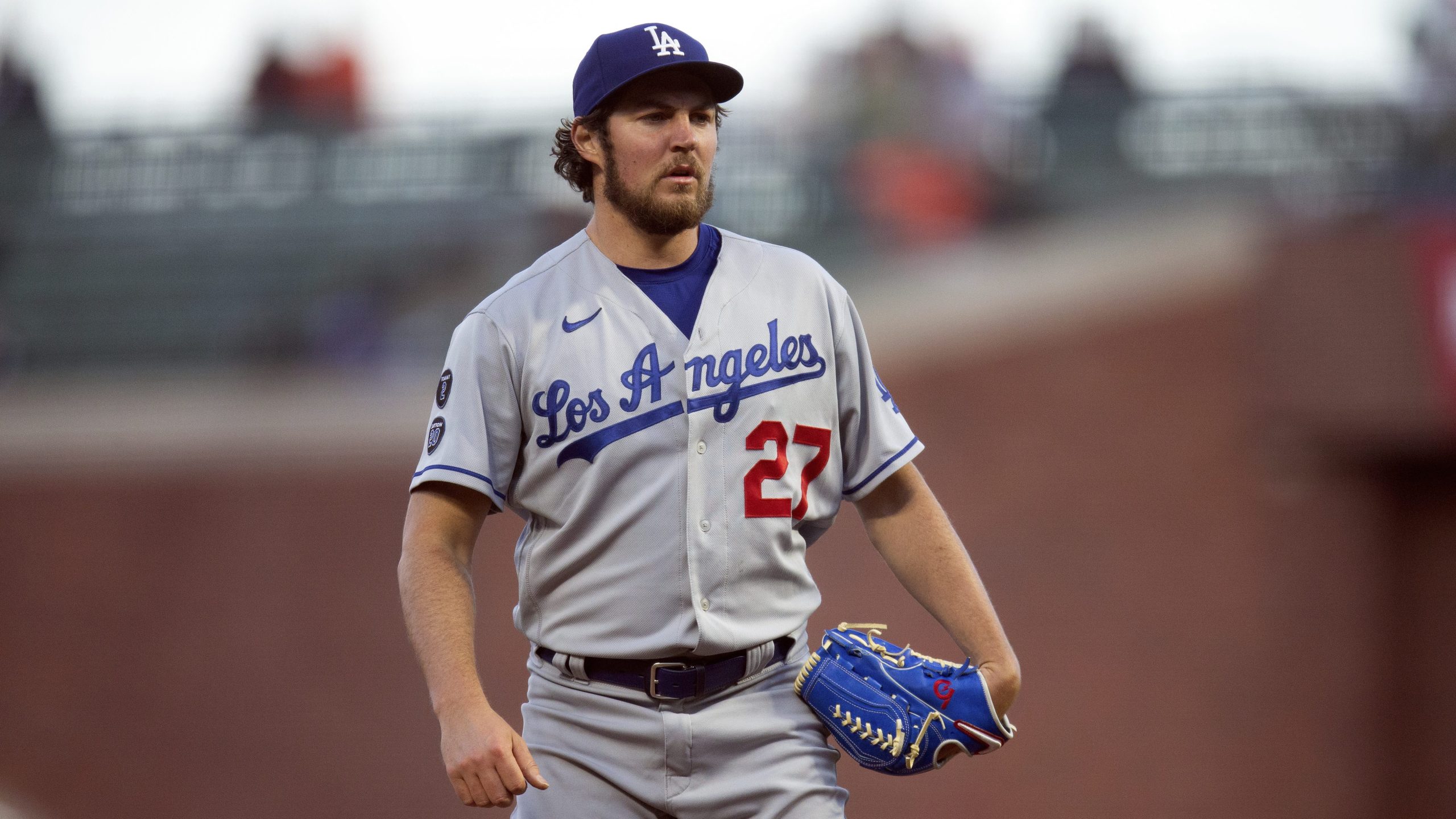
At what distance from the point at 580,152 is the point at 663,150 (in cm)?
25

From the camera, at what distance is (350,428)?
9.77 metres

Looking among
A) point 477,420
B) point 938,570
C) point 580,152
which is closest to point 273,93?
point 580,152

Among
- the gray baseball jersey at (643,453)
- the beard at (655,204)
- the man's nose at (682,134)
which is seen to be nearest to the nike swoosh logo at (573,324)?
the gray baseball jersey at (643,453)

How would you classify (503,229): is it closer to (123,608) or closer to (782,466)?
(123,608)

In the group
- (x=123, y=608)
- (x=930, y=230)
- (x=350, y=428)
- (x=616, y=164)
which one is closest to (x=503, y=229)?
(x=350, y=428)

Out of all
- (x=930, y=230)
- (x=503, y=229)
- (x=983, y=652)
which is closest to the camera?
(x=983, y=652)

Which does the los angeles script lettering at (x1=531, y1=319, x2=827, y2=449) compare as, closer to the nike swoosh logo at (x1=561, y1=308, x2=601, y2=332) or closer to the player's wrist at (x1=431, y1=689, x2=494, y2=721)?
the nike swoosh logo at (x1=561, y1=308, x2=601, y2=332)

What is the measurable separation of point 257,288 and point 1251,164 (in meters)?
6.53

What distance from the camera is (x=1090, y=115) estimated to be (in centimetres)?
984

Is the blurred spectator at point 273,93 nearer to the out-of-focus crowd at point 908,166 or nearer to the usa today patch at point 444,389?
the out-of-focus crowd at point 908,166

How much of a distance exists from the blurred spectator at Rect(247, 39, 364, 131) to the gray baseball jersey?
842cm

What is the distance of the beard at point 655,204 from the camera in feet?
9.67

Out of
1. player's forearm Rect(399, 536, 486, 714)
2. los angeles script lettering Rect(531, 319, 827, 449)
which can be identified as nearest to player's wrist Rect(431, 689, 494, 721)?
player's forearm Rect(399, 536, 486, 714)

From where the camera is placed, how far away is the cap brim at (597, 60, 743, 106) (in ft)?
9.50
